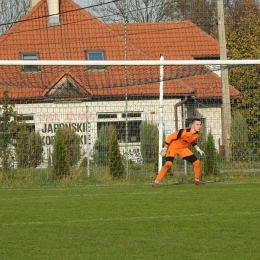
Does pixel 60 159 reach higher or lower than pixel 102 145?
lower

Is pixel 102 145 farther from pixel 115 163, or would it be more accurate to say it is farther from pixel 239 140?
pixel 239 140

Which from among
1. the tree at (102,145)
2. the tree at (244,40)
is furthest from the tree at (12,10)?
the tree at (102,145)

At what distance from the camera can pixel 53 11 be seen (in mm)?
31141

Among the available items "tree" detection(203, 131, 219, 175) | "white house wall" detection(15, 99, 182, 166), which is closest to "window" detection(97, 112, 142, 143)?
"white house wall" detection(15, 99, 182, 166)

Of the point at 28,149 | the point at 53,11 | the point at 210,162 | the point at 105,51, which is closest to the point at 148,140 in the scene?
the point at 210,162

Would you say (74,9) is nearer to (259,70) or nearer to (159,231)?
(259,70)

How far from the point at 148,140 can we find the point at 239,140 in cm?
234

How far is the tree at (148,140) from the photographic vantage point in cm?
1931

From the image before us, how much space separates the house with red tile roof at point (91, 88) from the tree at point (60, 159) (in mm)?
881

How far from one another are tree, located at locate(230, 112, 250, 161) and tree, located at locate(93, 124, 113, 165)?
314 centimetres

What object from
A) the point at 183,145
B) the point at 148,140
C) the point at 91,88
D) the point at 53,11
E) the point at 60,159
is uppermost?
the point at 53,11

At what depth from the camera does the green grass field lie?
26.2ft

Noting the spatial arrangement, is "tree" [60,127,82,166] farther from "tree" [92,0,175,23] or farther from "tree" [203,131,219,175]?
"tree" [92,0,175,23]

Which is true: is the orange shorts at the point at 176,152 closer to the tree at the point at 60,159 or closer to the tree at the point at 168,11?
the tree at the point at 60,159
